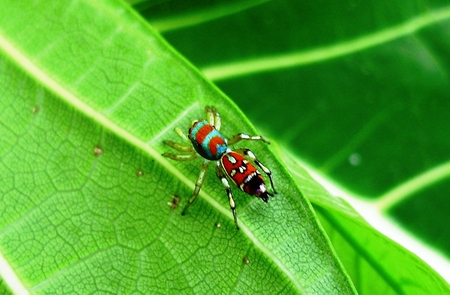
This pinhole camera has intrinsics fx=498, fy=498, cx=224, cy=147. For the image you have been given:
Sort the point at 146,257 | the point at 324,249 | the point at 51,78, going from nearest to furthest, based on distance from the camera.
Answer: the point at 324,249 < the point at 146,257 < the point at 51,78

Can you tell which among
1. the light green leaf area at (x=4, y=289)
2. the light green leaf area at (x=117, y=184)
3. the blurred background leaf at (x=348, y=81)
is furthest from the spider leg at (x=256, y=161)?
the light green leaf area at (x=4, y=289)

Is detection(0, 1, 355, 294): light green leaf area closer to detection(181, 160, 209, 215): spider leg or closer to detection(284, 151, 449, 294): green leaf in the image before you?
detection(181, 160, 209, 215): spider leg

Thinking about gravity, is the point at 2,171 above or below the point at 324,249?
above

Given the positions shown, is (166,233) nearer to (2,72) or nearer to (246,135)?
(246,135)

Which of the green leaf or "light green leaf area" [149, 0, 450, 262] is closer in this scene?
the green leaf

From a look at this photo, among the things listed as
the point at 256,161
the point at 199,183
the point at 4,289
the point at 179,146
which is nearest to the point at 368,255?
the point at 256,161

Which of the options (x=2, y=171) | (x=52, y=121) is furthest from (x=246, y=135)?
(x=2, y=171)

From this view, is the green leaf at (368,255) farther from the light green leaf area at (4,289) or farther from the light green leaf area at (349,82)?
the light green leaf area at (4,289)

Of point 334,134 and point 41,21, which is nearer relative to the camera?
point 41,21

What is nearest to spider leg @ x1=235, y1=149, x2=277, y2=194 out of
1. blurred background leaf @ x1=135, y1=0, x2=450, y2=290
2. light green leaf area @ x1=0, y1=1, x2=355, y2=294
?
light green leaf area @ x1=0, y1=1, x2=355, y2=294
